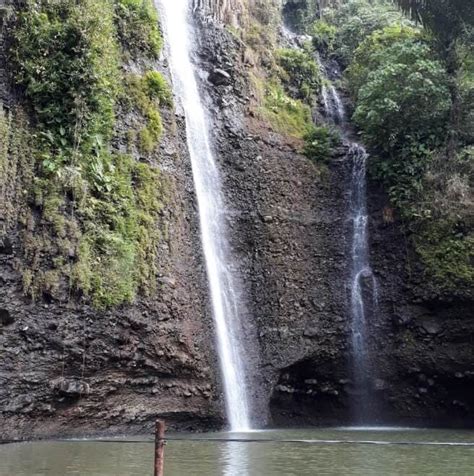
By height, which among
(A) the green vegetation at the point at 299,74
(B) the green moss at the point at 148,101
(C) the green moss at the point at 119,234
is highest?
(A) the green vegetation at the point at 299,74

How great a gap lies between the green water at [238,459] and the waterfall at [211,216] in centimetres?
326

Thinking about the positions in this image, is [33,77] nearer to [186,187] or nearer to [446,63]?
[186,187]

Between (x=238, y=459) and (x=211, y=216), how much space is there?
24.2ft

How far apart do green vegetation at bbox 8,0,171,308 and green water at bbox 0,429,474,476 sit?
2.83 meters

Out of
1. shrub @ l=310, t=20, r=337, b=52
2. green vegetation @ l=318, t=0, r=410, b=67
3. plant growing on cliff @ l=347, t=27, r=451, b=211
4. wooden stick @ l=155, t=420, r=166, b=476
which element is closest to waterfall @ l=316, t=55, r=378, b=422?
plant growing on cliff @ l=347, t=27, r=451, b=211

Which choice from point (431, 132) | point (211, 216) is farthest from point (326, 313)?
point (431, 132)

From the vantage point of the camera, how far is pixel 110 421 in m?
10.5

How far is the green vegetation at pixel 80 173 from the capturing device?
10641 millimetres

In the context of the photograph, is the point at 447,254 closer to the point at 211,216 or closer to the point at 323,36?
the point at 211,216

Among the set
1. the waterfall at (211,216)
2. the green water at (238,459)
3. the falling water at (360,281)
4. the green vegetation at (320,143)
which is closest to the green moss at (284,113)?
the green vegetation at (320,143)

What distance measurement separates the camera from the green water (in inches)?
270

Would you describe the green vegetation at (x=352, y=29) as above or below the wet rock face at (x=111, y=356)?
above

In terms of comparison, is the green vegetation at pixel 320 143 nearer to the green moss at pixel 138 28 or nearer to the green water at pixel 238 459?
the green moss at pixel 138 28

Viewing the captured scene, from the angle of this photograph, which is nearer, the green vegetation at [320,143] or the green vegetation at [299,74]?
the green vegetation at [320,143]
